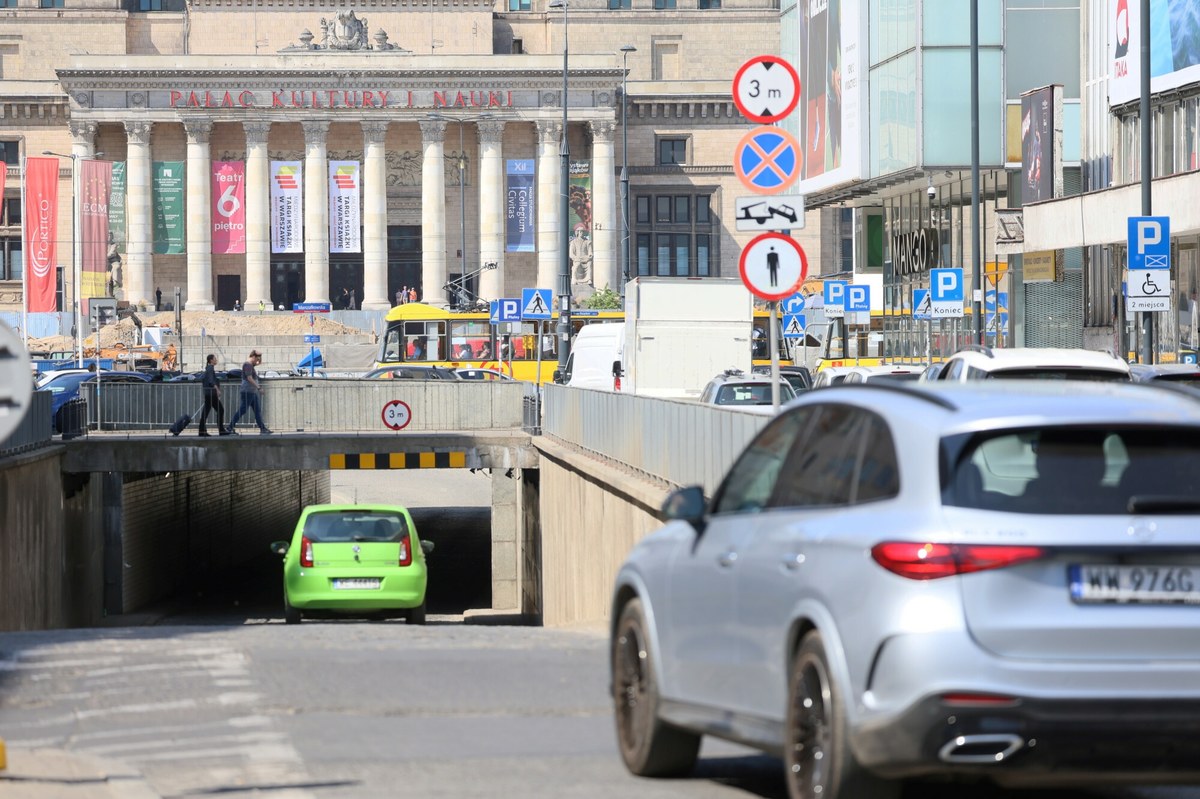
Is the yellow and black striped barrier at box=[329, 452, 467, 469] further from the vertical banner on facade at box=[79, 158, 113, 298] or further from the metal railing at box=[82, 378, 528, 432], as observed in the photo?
the vertical banner on facade at box=[79, 158, 113, 298]

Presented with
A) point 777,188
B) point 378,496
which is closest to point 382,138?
point 378,496

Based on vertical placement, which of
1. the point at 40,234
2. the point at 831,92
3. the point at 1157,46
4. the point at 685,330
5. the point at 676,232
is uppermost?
the point at 831,92

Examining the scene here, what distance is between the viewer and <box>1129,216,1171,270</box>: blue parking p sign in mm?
26172

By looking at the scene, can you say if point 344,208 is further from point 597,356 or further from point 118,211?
point 597,356

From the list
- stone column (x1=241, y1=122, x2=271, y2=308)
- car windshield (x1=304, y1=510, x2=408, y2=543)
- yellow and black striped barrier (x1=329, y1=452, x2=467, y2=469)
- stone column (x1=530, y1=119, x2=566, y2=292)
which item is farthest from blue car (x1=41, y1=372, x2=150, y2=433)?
stone column (x1=530, y1=119, x2=566, y2=292)

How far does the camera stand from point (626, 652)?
9.07 m

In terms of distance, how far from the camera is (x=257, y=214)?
116938 mm

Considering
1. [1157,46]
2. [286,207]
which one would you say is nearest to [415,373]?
[1157,46]

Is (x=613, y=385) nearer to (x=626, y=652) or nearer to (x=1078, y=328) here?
(x=1078, y=328)

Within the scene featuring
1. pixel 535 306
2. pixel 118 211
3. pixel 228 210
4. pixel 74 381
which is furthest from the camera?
pixel 118 211

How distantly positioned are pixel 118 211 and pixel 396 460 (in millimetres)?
78666

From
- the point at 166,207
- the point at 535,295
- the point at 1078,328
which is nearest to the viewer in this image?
the point at 535,295

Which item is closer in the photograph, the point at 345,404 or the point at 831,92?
the point at 345,404

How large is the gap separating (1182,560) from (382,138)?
113 metres
